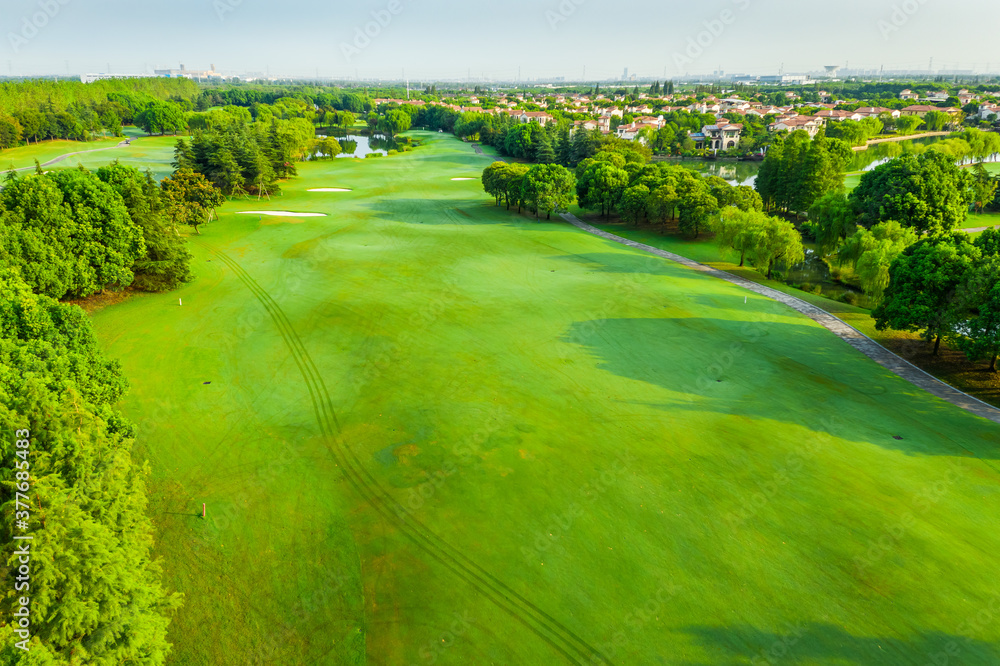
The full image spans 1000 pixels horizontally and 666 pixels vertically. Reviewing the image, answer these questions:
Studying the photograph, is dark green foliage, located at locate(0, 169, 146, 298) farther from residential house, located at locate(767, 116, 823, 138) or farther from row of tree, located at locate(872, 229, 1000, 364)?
residential house, located at locate(767, 116, 823, 138)

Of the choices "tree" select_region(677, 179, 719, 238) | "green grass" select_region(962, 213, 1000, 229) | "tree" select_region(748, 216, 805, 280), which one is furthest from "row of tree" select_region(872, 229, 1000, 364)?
"green grass" select_region(962, 213, 1000, 229)

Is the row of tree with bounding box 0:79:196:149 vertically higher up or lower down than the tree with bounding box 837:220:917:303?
higher up

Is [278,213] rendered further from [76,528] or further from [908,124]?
[908,124]

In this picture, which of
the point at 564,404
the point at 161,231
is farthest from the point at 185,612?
the point at 161,231

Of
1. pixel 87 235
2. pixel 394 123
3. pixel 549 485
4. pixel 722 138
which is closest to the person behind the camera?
pixel 549 485

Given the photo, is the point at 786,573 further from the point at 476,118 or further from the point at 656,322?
the point at 476,118

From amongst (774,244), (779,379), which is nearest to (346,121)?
(774,244)

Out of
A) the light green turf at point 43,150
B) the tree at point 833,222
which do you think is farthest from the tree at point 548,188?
the light green turf at point 43,150

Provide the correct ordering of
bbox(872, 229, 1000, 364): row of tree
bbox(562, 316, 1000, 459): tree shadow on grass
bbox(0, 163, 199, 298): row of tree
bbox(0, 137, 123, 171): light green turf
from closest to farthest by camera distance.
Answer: bbox(562, 316, 1000, 459): tree shadow on grass → bbox(872, 229, 1000, 364): row of tree → bbox(0, 163, 199, 298): row of tree → bbox(0, 137, 123, 171): light green turf
